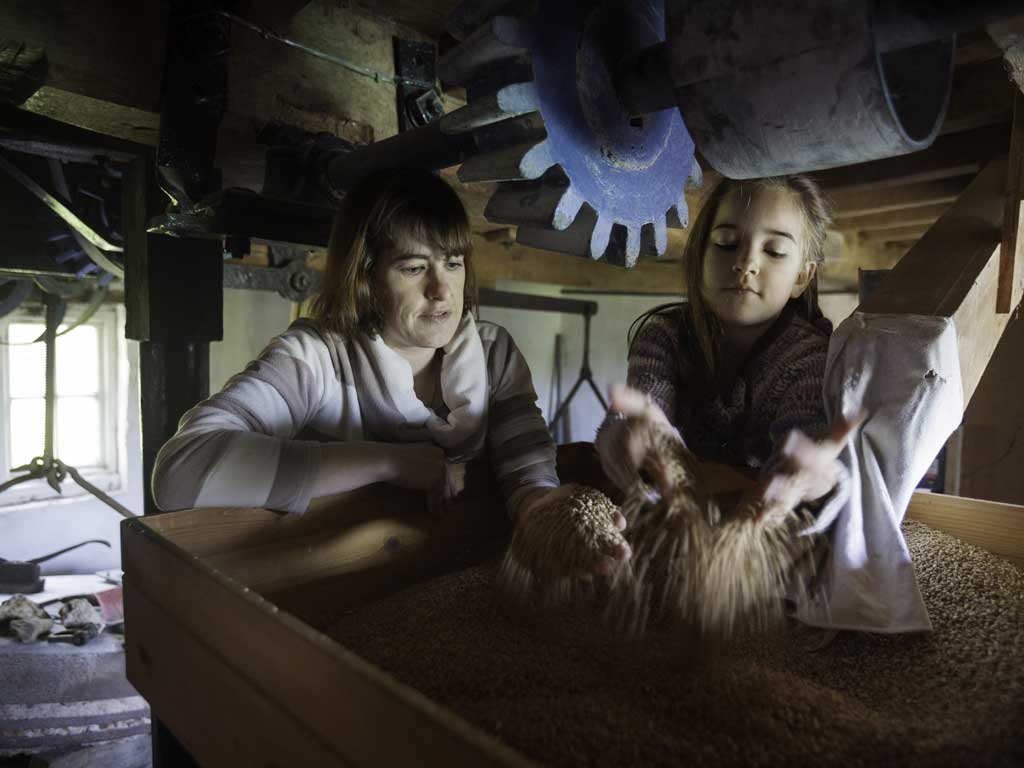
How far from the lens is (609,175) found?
832 mm

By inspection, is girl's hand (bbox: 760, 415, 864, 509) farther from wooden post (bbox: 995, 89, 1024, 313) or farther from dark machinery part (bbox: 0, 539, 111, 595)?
dark machinery part (bbox: 0, 539, 111, 595)

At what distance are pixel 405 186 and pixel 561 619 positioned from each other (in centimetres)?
85

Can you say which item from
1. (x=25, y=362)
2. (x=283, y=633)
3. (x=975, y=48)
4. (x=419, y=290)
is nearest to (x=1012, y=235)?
(x=975, y=48)

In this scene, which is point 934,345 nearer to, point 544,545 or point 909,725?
point 909,725

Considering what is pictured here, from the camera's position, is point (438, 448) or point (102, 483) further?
point (102, 483)

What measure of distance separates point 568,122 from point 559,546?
0.59 meters

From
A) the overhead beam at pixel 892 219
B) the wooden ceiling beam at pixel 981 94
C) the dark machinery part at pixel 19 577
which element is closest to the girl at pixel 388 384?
the wooden ceiling beam at pixel 981 94

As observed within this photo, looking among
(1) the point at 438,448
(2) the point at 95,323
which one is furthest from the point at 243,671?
(2) the point at 95,323

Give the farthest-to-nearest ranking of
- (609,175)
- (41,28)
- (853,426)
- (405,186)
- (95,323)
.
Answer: (95,323)
(405,186)
(41,28)
(853,426)
(609,175)

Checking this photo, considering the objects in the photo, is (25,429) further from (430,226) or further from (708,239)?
(708,239)

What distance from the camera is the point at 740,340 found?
4.52 feet

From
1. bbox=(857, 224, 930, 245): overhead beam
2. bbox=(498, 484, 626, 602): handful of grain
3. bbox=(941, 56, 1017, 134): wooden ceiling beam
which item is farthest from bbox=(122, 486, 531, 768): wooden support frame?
bbox=(857, 224, 930, 245): overhead beam

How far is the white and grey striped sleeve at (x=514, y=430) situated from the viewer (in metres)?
1.34

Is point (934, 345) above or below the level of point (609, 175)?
below
